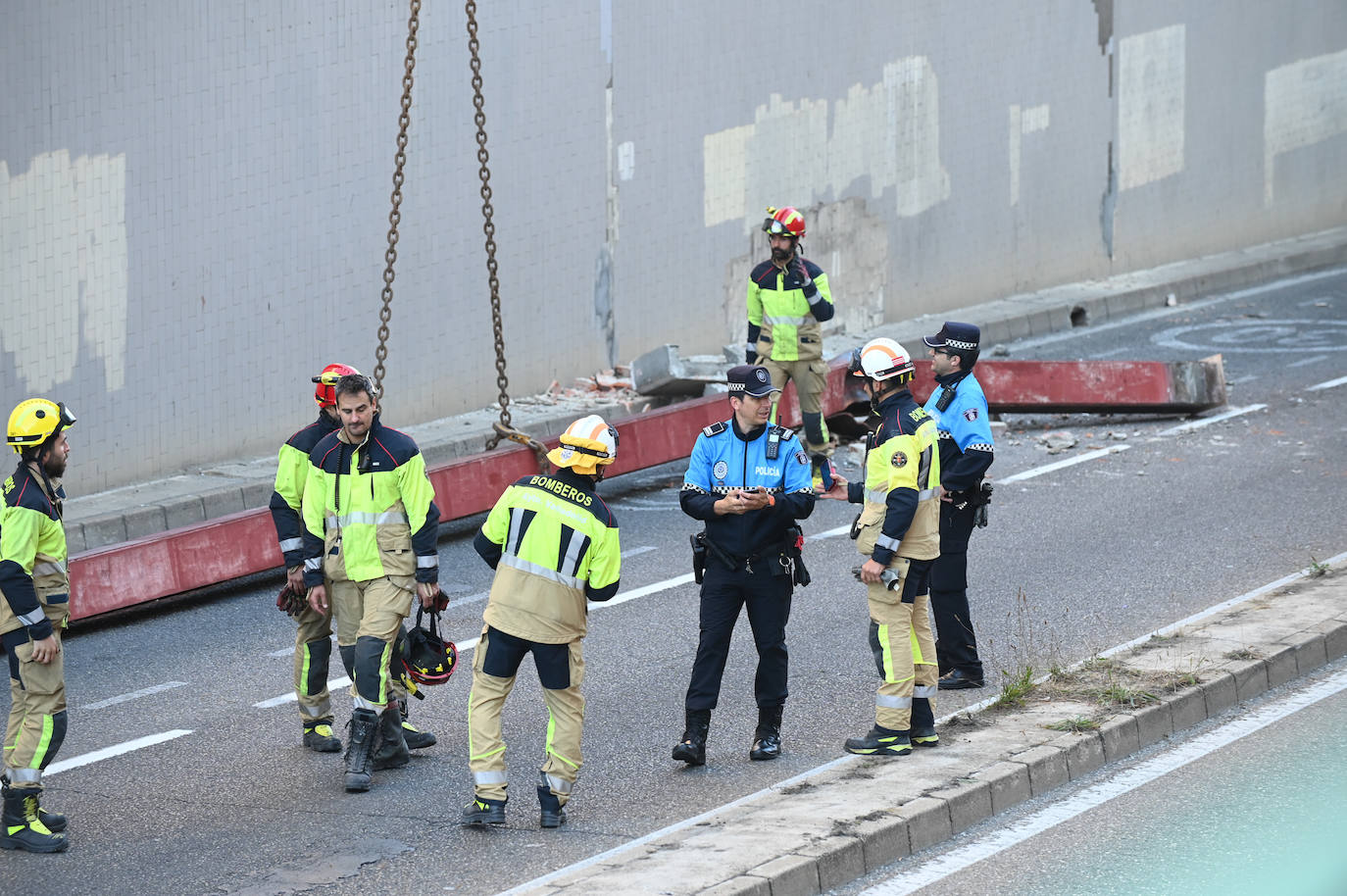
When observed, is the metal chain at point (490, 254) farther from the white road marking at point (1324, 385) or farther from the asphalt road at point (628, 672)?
the white road marking at point (1324, 385)

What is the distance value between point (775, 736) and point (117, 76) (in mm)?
8122

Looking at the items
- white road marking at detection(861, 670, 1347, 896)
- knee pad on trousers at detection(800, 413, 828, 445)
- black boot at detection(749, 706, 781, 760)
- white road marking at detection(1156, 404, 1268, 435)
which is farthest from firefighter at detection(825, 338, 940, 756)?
white road marking at detection(1156, 404, 1268, 435)

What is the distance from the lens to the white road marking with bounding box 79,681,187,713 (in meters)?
9.53

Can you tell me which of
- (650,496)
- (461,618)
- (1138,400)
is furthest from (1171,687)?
(1138,400)

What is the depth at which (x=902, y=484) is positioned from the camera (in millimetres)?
8320

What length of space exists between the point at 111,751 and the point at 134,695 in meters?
0.94

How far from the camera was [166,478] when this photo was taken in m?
14.3

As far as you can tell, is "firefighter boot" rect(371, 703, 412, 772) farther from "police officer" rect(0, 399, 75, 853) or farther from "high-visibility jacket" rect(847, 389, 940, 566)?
"high-visibility jacket" rect(847, 389, 940, 566)

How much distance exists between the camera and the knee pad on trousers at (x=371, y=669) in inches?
319

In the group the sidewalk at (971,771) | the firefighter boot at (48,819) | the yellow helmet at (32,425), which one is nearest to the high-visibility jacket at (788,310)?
the sidewalk at (971,771)

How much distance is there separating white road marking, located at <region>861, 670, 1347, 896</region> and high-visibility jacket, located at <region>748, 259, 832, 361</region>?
5.48 m

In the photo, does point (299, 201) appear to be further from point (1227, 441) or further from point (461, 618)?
point (1227, 441)

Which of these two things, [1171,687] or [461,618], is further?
[461,618]

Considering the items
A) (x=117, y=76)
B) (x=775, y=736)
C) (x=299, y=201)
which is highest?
(x=117, y=76)
